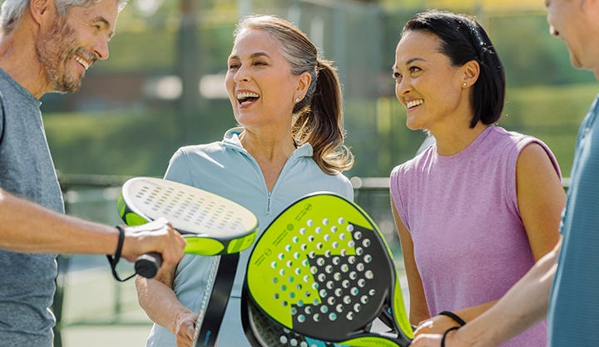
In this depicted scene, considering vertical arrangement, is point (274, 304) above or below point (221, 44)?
above

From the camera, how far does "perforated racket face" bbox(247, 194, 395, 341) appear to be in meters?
1.80

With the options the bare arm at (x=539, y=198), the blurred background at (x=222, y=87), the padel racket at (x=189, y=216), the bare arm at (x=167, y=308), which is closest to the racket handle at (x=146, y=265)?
the padel racket at (x=189, y=216)

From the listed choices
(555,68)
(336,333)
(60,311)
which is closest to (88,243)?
(336,333)

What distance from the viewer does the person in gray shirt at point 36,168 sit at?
5.82 ft

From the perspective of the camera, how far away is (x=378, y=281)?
1.80 m

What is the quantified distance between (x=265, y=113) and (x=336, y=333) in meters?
0.99

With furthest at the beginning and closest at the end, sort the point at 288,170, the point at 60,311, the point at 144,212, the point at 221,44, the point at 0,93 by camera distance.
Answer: the point at 221,44 < the point at 60,311 < the point at 288,170 < the point at 0,93 < the point at 144,212

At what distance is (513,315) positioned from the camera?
1781 mm

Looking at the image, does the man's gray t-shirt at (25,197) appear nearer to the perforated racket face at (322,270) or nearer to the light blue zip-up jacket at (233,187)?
the light blue zip-up jacket at (233,187)

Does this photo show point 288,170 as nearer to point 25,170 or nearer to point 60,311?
point 25,170

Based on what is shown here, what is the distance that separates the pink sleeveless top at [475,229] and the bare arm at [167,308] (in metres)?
0.58

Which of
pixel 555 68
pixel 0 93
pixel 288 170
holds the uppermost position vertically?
pixel 0 93

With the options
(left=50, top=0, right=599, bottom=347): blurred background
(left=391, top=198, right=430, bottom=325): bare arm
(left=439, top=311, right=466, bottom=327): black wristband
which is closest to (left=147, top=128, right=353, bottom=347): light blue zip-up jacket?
(left=391, top=198, right=430, bottom=325): bare arm

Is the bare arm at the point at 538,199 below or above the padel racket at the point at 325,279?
above
